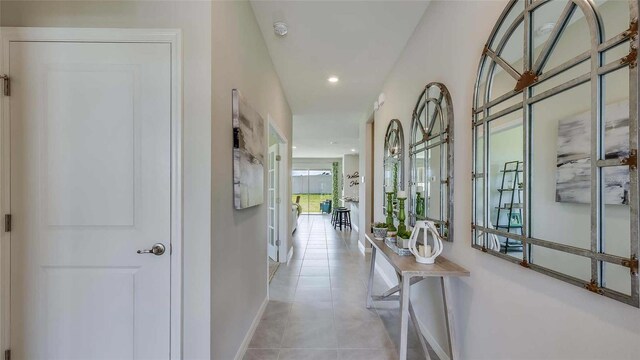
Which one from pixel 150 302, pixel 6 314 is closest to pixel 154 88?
pixel 150 302

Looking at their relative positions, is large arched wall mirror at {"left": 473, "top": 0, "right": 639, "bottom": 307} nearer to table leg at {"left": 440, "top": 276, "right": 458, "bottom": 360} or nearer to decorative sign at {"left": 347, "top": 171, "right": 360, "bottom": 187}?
table leg at {"left": 440, "top": 276, "right": 458, "bottom": 360}

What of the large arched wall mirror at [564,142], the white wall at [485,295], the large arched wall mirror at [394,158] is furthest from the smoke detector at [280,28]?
the large arched wall mirror at [564,142]

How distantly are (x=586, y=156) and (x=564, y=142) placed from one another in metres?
0.11

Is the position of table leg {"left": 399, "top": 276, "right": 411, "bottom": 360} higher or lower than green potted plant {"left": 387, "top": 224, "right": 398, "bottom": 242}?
lower

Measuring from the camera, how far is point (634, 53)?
2.62 feet

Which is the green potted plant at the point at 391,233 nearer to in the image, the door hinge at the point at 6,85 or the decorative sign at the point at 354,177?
the door hinge at the point at 6,85

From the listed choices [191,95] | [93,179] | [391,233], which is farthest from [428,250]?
[93,179]

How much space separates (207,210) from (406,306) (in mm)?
1316

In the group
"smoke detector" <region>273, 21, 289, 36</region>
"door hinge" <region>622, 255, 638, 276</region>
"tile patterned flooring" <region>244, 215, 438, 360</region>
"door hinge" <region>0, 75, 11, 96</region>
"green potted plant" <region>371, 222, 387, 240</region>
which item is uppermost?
"smoke detector" <region>273, 21, 289, 36</region>

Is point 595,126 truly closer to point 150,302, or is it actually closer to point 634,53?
point 634,53

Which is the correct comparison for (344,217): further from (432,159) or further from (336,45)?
(432,159)

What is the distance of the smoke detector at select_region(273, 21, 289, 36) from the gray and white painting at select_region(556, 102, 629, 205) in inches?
85.1

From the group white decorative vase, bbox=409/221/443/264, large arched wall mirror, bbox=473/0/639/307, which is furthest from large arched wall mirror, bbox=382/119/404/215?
large arched wall mirror, bbox=473/0/639/307

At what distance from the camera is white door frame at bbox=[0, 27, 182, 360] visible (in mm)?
1458
